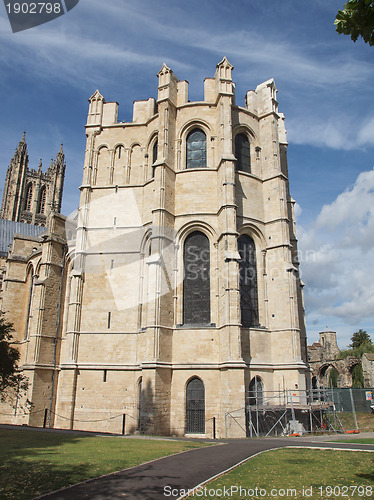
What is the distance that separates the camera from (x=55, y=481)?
27.1 feet

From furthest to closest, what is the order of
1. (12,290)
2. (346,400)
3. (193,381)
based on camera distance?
(346,400)
(12,290)
(193,381)

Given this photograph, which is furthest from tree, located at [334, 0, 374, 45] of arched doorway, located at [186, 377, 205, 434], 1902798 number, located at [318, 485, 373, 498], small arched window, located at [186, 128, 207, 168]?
small arched window, located at [186, 128, 207, 168]

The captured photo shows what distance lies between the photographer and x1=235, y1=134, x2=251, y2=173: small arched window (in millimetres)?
24297

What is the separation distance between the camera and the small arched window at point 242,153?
79.7 ft

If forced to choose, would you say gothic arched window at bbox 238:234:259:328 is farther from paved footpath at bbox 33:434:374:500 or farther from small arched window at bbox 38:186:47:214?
small arched window at bbox 38:186:47:214

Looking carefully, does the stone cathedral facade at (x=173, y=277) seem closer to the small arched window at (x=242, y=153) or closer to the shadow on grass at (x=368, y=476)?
the small arched window at (x=242, y=153)

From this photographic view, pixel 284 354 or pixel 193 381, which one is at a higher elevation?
pixel 284 354

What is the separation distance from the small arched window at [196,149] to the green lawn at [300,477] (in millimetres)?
16599

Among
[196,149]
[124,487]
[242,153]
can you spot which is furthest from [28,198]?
[124,487]

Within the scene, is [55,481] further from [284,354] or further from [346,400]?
[346,400]

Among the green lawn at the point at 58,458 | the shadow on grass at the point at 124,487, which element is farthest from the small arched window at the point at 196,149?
the shadow on grass at the point at 124,487

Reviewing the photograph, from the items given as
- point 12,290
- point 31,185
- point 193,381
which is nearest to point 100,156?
point 12,290

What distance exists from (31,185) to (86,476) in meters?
75.7

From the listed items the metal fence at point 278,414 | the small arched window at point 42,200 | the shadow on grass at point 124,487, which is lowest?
the shadow on grass at point 124,487
